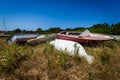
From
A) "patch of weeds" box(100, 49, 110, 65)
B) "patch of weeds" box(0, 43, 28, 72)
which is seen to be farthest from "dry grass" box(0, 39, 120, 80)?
"patch of weeds" box(0, 43, 28, 72)

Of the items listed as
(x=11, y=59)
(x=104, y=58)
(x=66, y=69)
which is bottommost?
(x=66, y=69)

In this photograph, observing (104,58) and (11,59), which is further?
(104,58)

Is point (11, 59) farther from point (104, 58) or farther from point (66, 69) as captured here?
point (104, 58)

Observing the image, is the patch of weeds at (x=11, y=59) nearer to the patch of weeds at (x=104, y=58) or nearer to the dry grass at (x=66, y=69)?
the dry grass at (x=66, y=69)

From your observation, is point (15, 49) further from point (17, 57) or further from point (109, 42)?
point (109, 42)

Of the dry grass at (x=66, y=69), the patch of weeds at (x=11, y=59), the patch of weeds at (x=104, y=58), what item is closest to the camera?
the dry grass at (x=66, y=69)

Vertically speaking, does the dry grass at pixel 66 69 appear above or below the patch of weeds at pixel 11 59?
below

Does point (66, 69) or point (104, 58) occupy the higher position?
point (104, 58)

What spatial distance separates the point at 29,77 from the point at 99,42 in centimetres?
411

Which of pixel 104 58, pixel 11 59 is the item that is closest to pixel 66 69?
pixel 104 58

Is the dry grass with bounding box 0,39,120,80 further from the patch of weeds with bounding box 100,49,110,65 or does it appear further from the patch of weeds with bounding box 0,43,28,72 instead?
the patch of weeds with bounding box 0,43,28,72

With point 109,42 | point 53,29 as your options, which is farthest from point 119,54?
point 53,29

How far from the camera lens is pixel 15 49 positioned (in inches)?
211

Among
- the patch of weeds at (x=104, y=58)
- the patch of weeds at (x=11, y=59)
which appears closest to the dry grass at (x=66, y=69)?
the patch of weeds at (x=104, y=58)
